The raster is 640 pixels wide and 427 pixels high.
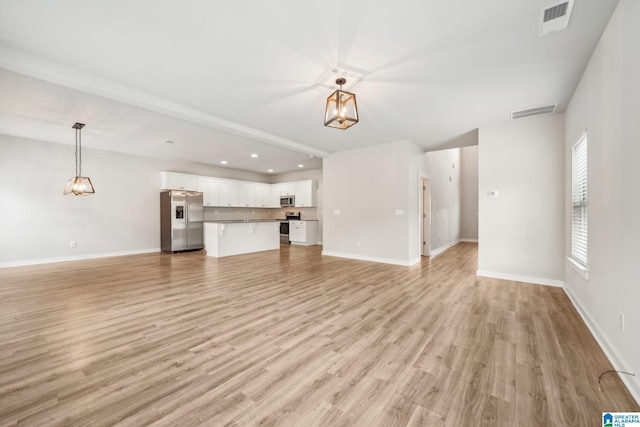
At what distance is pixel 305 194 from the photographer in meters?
9.55

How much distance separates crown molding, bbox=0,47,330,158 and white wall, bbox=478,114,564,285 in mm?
4569

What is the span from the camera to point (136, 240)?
7.29 metres

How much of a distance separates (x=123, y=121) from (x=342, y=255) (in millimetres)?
5419

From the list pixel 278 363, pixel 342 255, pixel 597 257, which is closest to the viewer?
pixel 278 363

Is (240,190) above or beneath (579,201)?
above

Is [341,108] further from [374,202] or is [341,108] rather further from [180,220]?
[180,220]

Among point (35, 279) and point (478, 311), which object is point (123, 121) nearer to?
point (35, 279)

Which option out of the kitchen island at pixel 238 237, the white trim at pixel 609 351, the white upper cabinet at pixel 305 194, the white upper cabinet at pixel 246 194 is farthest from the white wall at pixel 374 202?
the white upper cabinet at pixel 246 194

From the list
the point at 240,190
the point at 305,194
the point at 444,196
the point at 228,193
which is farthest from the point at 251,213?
the point at 444,196

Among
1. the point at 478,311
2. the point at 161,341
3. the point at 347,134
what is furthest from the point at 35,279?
the point at 478,311

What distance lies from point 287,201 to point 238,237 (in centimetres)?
331

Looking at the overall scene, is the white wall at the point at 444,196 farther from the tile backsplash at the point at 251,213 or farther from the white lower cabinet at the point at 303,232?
the tile backsplash at the point at 251,213

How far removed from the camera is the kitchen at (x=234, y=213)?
277 inches

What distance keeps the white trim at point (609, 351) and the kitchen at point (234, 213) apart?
22.0 feet
